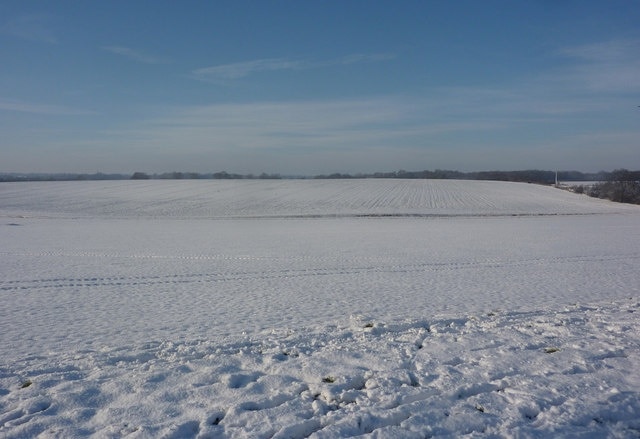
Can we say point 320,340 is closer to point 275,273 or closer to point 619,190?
point 275,273

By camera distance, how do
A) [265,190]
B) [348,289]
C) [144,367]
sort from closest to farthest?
[144,367]
[348,289]
[265,190]

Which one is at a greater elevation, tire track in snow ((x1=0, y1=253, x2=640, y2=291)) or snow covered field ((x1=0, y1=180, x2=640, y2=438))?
snow covered field ((x1=0, y1=180, x2=640, y2=438))

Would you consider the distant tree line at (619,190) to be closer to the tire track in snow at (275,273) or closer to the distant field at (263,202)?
the distant field at (263,202)

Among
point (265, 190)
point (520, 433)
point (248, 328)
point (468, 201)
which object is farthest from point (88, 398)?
point (265, 190)

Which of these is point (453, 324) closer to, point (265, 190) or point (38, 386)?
point (38, 386)

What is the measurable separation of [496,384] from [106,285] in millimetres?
12972

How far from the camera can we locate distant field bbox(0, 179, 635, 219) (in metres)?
53.4

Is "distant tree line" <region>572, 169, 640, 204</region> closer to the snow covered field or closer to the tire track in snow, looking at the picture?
the snow covered field

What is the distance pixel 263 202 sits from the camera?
62.5 metres

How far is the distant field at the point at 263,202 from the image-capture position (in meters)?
53.4

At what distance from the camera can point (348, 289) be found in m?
15.2

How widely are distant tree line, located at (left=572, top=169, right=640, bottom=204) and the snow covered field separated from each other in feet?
209

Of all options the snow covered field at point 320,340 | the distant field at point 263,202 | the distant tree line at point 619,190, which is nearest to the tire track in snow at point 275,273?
the snow covered field at point 320,340

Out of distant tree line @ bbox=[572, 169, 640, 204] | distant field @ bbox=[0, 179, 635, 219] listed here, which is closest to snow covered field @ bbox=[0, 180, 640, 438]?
distant field @ bbox=[0, 179, 635, 219]
